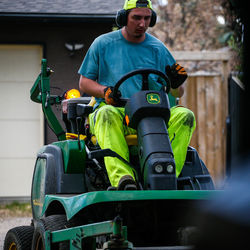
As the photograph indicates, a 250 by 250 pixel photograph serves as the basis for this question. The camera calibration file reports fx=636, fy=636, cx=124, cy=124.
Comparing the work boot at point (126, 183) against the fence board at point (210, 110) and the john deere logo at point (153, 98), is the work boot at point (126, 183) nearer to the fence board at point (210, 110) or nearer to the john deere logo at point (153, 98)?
the john deere logo at point (153, 98)

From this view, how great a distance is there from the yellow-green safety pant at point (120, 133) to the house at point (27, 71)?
243 inches

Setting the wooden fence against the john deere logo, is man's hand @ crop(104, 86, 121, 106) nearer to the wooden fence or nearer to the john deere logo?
the john deere logo

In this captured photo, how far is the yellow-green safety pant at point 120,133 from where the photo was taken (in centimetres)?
367

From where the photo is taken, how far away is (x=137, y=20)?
429 cm

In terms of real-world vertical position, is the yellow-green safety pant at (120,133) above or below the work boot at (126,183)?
above

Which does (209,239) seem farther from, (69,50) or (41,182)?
(69,50)

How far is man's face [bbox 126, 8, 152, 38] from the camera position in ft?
14.0

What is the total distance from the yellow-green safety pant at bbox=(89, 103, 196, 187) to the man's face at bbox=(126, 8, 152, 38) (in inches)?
24.0

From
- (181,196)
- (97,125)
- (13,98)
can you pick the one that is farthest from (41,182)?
(13,98)

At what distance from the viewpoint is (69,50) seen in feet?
33.5

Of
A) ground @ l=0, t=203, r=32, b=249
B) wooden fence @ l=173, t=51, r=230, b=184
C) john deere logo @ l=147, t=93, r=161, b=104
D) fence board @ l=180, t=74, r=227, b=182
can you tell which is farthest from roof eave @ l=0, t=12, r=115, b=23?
john deere logo @ l=147, t=93, r=161, b=104

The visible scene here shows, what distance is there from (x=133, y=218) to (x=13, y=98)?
6.86 meters

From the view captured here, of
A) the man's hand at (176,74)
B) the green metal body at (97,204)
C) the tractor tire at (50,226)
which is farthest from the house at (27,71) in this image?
the tractor tire at (50,226)

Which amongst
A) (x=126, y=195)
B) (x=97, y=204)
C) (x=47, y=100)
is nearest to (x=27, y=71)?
(x=47, y=100)
